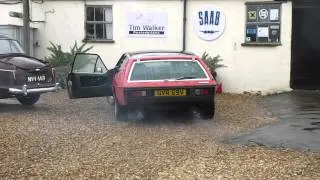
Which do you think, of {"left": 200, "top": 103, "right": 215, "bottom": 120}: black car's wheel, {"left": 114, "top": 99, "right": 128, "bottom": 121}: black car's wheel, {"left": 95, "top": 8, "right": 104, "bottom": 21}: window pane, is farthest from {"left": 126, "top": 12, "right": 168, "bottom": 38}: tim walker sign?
{"left": 114, "top": 99, "right": 128, "bottom": 121}: black car's wheel

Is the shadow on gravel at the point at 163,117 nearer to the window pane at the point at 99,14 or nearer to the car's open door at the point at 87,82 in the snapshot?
the car's open door at the point at 87,82

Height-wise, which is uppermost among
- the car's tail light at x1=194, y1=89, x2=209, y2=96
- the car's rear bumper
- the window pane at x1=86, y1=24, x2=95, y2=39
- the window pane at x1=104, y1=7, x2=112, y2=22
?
the window pane at x1=104, y1=7, x2=112, y2=22

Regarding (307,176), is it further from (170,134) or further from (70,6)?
(70,6)

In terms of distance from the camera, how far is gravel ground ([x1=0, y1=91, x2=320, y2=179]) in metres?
7.02

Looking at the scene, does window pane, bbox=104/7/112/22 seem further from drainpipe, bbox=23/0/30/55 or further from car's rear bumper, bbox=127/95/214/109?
car's rear bumper, bbox=127/95/214/109

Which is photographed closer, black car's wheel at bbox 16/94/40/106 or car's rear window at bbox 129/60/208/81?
car's rear window at bbox 129/60/208/81

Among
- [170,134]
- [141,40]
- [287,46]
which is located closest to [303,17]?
[287,46]

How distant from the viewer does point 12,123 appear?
10.9 m

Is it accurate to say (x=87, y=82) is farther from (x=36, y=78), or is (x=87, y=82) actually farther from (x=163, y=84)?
(x=163, y=84)

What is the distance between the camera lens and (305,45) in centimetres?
1719

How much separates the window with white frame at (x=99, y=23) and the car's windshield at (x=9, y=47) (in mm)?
5225

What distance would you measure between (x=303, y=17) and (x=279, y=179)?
1131 cm

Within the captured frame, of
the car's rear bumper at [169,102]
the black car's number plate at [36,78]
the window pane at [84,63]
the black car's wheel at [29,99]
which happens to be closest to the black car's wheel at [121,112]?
the car's rear bumper at [169,102]

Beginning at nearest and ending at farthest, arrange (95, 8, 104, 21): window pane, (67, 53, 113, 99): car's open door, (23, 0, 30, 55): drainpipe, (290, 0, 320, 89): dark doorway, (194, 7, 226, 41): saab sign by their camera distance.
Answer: (67, 53, 113, 99): car's open door
(290, 0, 320, 89): dark doorway
(194, 7, 226, 41): saab sign
(23, 0, 30, 55): drainpipe
(95, 8, 104, 21): window pane
